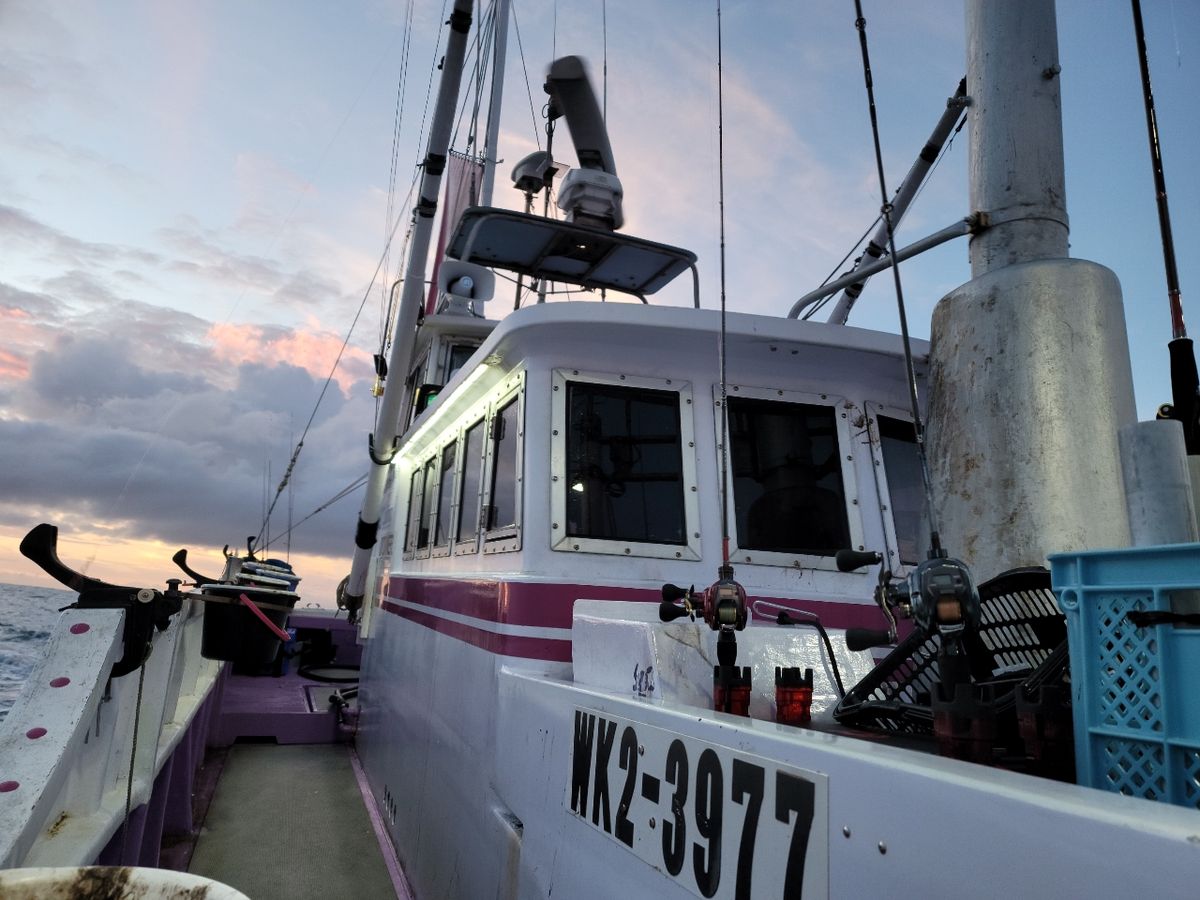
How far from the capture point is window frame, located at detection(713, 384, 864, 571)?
3.91 m

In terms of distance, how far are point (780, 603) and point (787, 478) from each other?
650mm

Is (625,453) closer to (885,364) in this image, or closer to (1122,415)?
(885,364)

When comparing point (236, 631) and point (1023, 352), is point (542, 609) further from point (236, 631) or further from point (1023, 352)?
point (1023, 352)

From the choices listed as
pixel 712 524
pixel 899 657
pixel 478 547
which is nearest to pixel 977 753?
pixel 899 657

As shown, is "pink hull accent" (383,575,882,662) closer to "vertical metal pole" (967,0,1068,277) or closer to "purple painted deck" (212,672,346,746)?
"vertical metal pole" (967,0,1068,277)

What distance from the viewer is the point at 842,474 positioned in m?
4.12

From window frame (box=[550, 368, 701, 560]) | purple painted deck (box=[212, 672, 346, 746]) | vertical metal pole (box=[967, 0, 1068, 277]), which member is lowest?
purple painted deck (box=[212, 672, 346, 746])

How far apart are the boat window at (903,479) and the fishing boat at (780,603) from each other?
0.02 metres

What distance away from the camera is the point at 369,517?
28.4ft

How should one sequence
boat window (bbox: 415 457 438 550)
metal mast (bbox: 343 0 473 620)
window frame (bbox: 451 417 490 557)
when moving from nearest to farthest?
window frame (bbox: 451 417 490 557), boat window (bbox: 415 457 438 550), metal mast (bbox: 343 0 473 620)


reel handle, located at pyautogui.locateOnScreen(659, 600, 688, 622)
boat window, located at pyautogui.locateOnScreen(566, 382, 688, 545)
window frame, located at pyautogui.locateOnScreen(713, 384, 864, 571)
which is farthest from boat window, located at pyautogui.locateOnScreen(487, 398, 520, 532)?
reel handle, located at pyautogui.locateOnScreen(659, 600, 688, 622)

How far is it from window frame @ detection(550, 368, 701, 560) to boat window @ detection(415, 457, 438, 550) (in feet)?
8.67

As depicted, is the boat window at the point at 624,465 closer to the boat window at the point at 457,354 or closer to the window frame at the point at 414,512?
the window frame at the point at 414,512

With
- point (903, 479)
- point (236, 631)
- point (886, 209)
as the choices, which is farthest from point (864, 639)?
point (236, 631)
